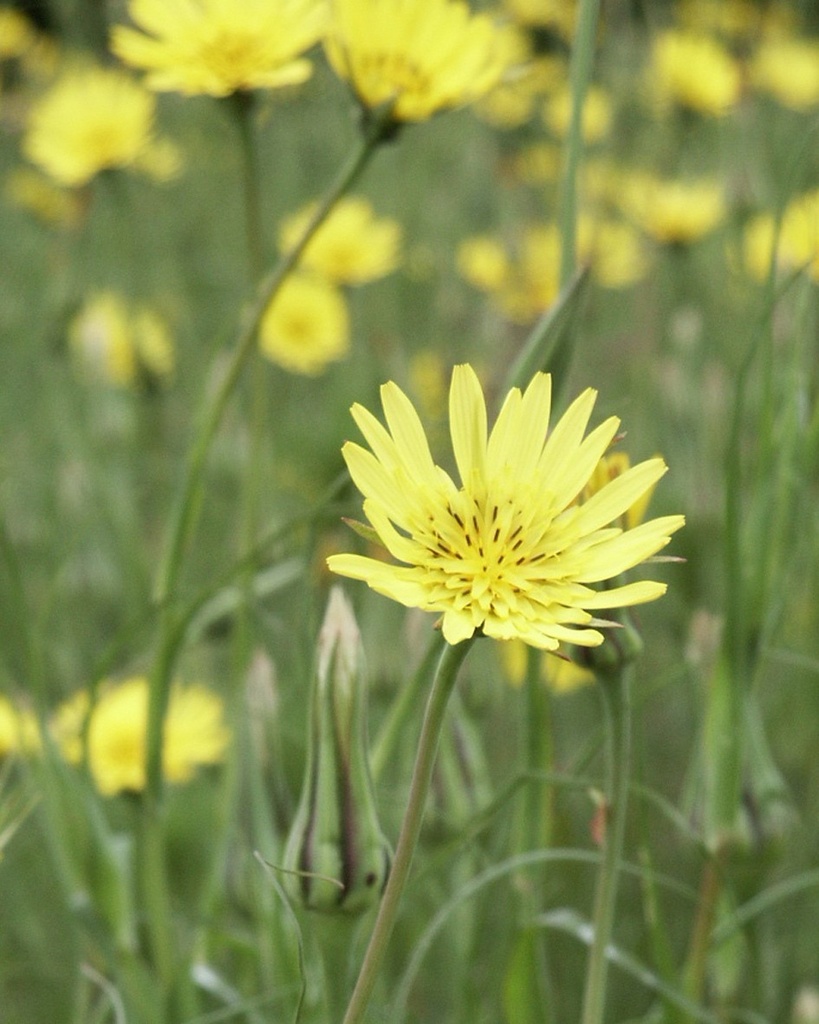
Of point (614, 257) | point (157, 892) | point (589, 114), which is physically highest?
point (589, 114)

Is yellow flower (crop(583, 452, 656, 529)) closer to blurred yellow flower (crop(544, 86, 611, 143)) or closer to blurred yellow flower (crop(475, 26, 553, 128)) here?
blurred yellow flower (crop(475, 26, 553, 128))

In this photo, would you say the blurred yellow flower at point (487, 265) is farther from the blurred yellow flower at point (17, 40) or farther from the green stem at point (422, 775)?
the green stem at point (422, 775)

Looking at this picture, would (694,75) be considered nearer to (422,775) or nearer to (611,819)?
(611,819)

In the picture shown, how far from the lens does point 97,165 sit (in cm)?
147

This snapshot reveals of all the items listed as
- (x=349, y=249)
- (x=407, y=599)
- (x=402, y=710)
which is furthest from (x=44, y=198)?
(x=407, y=599)

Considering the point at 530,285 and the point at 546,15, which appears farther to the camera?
the point at 546,15

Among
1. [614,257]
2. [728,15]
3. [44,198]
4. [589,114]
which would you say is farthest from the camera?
[728,15]

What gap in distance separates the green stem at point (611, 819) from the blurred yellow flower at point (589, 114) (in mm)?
2363

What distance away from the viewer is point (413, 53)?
92cm

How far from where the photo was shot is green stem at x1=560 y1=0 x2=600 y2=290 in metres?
0.75

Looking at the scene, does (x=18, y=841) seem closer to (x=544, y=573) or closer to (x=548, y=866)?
(x=548, y=866)

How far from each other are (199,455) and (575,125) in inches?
11.7

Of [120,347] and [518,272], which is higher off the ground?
[518,272]

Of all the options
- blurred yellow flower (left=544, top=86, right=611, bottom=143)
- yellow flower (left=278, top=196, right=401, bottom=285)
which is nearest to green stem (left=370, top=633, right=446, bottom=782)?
yellow flower (left=278, top=196, right=401, bottom=285)
